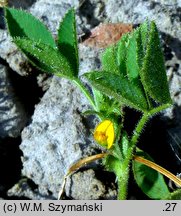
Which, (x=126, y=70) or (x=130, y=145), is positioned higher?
(x=126, y=70)

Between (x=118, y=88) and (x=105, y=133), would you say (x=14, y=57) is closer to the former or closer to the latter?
(x=105, y=133)

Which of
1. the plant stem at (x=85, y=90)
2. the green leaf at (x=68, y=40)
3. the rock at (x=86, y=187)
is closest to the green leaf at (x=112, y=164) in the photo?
the rock at (x=86, y=187)

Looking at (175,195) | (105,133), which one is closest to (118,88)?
(105,133)

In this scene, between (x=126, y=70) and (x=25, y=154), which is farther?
(x=25, y=154)

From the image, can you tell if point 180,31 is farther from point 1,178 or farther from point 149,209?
point 1,178

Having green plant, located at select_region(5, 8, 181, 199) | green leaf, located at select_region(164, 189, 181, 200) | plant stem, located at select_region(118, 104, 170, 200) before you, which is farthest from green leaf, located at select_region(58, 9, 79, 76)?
green leaf, located at select_region(164, 189, 181, 200)

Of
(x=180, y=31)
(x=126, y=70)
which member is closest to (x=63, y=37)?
(x=126, y=70)

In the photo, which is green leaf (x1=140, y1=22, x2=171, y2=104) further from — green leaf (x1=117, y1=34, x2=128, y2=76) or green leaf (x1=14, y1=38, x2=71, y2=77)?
green leaf (x1=14, y1=38, x2=71, y2=77)
